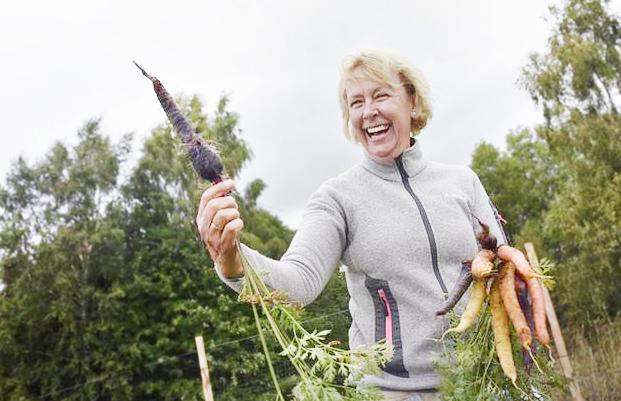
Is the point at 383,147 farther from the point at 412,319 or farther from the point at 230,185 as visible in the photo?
the point at 230,185

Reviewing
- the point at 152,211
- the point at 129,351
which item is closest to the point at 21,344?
the point at 129,351

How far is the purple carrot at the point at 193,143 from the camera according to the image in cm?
159

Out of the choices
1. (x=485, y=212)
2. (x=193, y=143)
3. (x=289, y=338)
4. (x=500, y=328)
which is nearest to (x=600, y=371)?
(x=485, y=212)

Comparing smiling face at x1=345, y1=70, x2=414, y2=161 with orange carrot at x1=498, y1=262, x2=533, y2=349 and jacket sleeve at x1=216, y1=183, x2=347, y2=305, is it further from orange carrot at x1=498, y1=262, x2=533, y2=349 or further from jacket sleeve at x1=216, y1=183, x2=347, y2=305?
orange carrot at x1=498, y1=262, x2=533, y2=349

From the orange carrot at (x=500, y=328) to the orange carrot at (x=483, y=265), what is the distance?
0.21 ft

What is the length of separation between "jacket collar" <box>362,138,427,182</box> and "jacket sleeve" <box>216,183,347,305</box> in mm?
168

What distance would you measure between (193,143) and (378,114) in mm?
720

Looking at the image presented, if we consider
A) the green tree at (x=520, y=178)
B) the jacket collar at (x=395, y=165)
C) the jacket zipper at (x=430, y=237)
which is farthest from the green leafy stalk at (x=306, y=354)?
the green tree at (x=520, y=178)

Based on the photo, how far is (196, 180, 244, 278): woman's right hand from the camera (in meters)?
1.49

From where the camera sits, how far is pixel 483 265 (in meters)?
1.63

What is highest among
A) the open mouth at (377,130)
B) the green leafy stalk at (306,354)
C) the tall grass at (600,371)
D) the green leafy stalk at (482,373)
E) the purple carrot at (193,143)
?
the open mouth at (377,130)

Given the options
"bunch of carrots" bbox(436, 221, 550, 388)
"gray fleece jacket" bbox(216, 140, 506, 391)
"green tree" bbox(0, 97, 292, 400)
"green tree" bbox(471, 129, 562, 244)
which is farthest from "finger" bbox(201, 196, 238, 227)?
"green tree" bbox(471, 129, 562, 244)

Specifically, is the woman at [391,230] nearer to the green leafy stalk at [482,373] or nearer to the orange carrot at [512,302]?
the green leafy stalk at [482,373]

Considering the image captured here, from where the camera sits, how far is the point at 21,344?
80.8ft
